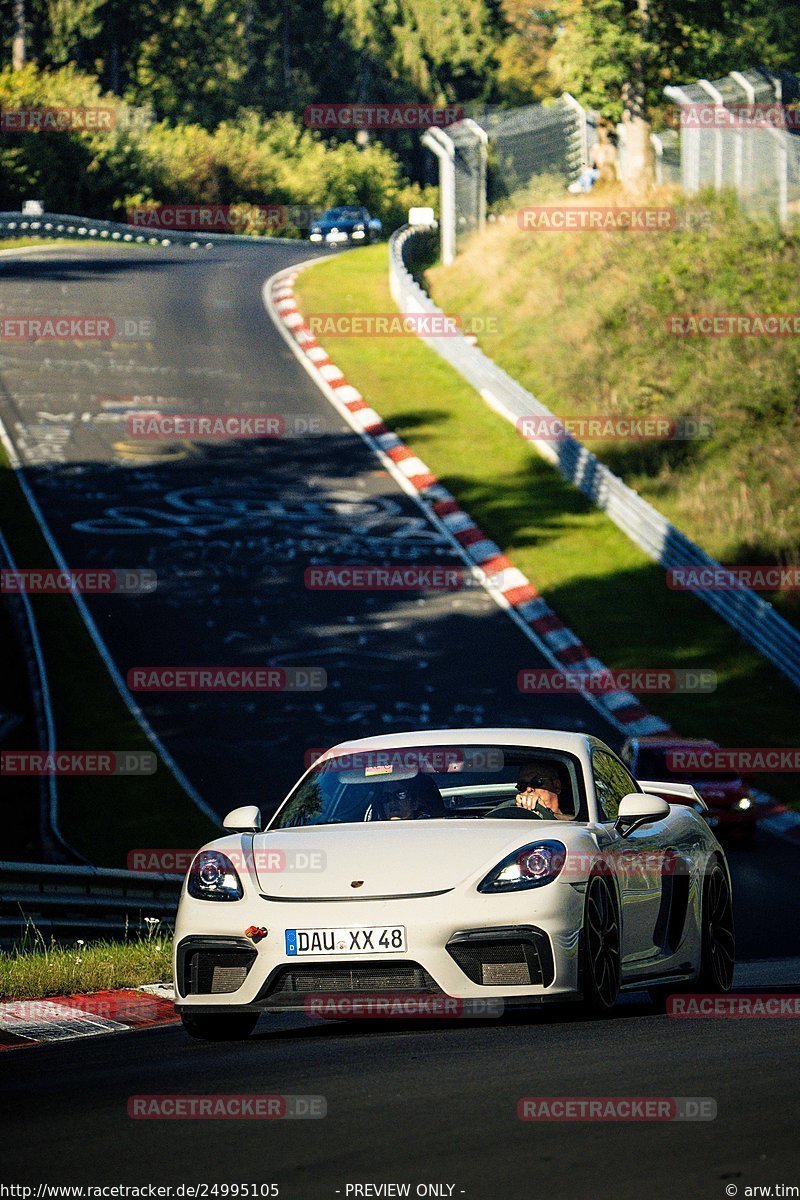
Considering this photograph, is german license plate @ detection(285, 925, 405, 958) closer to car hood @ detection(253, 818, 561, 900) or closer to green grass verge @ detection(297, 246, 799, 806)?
car hood @ detection(253, 818, 561, 900)

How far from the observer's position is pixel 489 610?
2600 cm

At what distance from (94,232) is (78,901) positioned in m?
50.8

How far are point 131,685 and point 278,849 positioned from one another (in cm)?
→ 1548

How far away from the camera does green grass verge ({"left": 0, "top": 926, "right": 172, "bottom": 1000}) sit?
30.4ft

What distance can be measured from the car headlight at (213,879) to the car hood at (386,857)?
0.11 metres

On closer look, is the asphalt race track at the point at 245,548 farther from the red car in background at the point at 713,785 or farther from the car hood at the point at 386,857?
the car hood at the point at 386,857

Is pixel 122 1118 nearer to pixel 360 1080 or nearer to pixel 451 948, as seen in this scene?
pixel 360 1080

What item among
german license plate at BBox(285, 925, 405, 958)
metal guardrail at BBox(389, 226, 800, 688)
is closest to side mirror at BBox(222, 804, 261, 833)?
german license plate at BBox(285, 925, 405, 958)

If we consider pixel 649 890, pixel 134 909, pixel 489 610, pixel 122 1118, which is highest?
pixel 122 1118

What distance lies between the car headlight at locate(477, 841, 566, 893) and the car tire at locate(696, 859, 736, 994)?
1.63m

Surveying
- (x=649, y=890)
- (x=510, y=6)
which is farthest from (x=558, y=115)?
(x=510, y=6)

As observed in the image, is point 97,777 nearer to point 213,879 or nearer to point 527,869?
point 213,879

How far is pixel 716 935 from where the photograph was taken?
8.99 metres

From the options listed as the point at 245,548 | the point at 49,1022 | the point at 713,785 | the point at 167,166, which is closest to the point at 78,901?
the point at 49,1022
